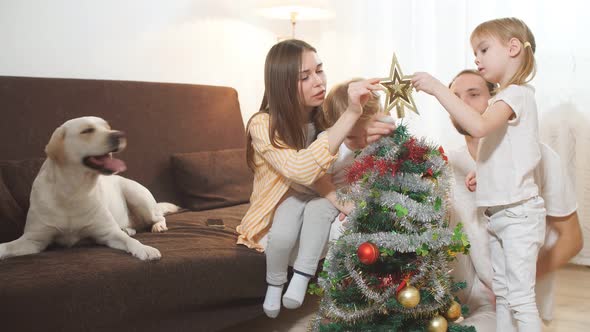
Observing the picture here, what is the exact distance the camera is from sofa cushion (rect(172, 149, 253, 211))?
9.30ft

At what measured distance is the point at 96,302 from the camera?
1.59 m

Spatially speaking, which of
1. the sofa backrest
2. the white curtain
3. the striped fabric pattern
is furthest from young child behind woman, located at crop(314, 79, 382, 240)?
the white curtain

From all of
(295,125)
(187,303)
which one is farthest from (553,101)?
(187,303)

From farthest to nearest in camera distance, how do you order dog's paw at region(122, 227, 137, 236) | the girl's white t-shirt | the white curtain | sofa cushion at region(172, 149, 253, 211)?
the white curtain → sofa cushion at region(172, 149, 253, 211) → dog's paw at region(122, 227, 137, 236) → the girl's white t-shirt

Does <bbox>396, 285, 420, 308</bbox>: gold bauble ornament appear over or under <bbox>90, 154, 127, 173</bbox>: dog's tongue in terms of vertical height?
under

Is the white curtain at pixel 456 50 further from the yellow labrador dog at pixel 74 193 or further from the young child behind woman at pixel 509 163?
the yellow labrador dog at pixel 74 193

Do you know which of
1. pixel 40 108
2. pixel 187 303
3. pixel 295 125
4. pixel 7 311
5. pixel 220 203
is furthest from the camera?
pixel 220 203

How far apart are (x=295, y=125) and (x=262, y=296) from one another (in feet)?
2.09

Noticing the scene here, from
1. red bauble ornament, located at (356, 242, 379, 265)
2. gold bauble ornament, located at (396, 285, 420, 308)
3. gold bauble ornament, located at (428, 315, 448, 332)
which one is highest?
red bauble ornament, located at (356, 242, 379, 265)

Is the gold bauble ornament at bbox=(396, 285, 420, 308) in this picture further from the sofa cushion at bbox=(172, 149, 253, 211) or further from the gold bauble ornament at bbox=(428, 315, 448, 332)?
the sofa cushion at bbox=(172, 149, 253, 211)

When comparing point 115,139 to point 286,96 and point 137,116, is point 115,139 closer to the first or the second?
point 286,96

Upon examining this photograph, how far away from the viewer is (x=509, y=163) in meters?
1.80

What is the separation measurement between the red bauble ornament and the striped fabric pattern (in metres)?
0.34

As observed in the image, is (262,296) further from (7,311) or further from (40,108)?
(40,108)
